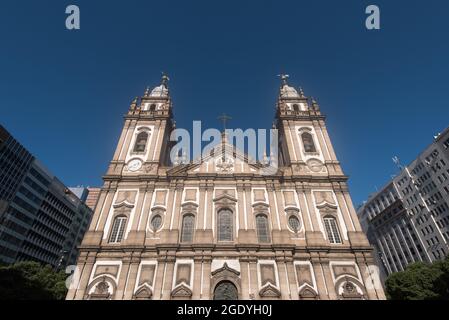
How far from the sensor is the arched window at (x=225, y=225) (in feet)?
71.6

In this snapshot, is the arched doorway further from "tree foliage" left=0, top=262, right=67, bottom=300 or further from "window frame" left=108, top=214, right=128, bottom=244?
"tree foliage" left=0, top=262, right=67, bottom=300

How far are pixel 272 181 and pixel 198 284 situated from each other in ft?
36.6

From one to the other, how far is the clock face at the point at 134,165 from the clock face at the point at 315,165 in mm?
17084

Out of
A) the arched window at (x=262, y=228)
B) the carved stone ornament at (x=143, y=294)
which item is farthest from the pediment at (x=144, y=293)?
the arched window at (x=262, y=228)

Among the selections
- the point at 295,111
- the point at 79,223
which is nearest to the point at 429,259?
the point at 295,111

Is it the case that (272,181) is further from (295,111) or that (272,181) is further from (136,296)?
A: (136,296)

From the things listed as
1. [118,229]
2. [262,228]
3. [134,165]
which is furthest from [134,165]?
[262,228]

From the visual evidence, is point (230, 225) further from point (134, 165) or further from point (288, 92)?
point (288, 92)

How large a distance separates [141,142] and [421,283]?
29.0 m

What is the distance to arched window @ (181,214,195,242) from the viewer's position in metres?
21.8

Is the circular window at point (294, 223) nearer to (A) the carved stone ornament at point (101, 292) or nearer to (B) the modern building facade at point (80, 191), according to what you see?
(A) the carved stone ornament at point (101, 292)

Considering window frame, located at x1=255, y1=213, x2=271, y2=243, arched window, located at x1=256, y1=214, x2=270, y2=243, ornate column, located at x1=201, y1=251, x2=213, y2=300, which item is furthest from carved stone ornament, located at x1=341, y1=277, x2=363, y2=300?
ornate column, located at x1=201, y1=251, x2=213, y2=300

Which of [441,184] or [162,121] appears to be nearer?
[162,121]

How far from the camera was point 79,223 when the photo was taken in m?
58.5
